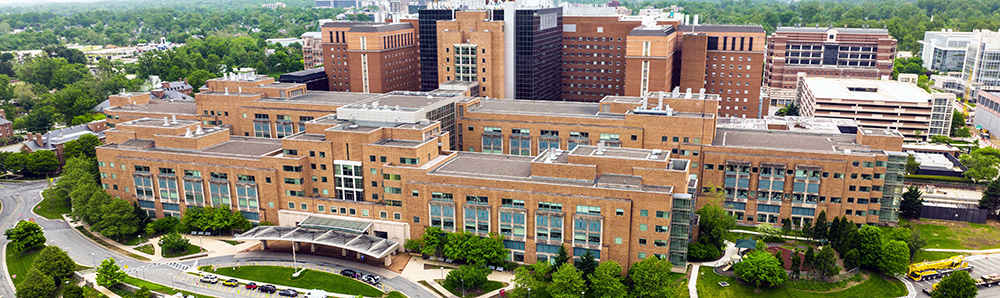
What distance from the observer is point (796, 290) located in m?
95.6

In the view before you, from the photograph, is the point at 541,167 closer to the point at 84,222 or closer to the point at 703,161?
the point at 703,161

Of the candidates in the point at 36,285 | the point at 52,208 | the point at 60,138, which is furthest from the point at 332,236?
the point at 60,138

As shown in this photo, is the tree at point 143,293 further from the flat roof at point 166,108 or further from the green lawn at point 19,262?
the flat roof at point 166,108

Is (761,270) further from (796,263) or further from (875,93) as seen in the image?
(875,93)

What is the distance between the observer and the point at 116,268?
3883 inches

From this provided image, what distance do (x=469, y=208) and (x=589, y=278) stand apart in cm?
2258

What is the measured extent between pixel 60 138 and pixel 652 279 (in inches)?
5846

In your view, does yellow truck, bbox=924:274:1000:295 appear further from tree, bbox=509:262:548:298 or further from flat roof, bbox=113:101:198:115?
flat roof, bbox=113:101:198:115

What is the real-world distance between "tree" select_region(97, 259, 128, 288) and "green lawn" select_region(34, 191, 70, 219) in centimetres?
4181

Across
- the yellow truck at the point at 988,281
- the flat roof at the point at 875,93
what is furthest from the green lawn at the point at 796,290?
the flat roof at the point at 875,93

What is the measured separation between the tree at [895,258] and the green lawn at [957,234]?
16.7 metres

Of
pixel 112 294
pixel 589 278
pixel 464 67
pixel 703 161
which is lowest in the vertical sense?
pixel 112 294

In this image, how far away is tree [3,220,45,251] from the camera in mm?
111750

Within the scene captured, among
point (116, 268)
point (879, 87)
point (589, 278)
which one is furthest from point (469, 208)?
point (879, 87)
